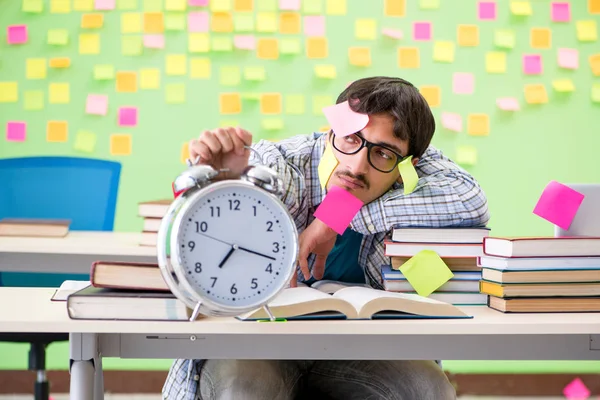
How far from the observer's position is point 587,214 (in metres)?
1.63

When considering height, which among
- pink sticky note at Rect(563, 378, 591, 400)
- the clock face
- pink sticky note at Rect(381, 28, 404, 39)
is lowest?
pink sticky note at Rect(563, 378, 591, 400)

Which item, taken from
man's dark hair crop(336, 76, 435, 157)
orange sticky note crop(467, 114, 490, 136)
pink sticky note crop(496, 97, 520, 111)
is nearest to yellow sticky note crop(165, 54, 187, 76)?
orange sticky note crop(467, 114, 490, 136)

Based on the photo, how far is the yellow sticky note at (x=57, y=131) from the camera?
3.66m

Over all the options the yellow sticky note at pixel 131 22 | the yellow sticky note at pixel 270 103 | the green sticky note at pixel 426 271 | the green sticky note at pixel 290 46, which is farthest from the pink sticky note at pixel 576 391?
the yellow sticky note at pixel 131 22

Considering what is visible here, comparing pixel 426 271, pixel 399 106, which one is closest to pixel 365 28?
pixel 399 106

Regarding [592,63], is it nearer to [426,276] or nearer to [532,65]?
[532,65]

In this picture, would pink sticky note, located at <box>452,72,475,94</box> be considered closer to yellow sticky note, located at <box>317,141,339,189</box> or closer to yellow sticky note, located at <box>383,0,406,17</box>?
yellow sticky note, located at <box>383,0,406,17</box>

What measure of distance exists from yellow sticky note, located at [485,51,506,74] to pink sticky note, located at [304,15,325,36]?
2.49 feet

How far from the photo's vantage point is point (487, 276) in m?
1.48

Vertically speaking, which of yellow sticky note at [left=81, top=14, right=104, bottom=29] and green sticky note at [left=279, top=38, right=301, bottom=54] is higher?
yellow sticky note at [left=81, top=14, right=104, bottom=29]

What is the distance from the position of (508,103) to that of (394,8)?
671 mm

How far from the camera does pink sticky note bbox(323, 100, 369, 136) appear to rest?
1.55 meters

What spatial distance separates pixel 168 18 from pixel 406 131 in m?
2.20

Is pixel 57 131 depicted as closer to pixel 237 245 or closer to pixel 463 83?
pixel 463 83
